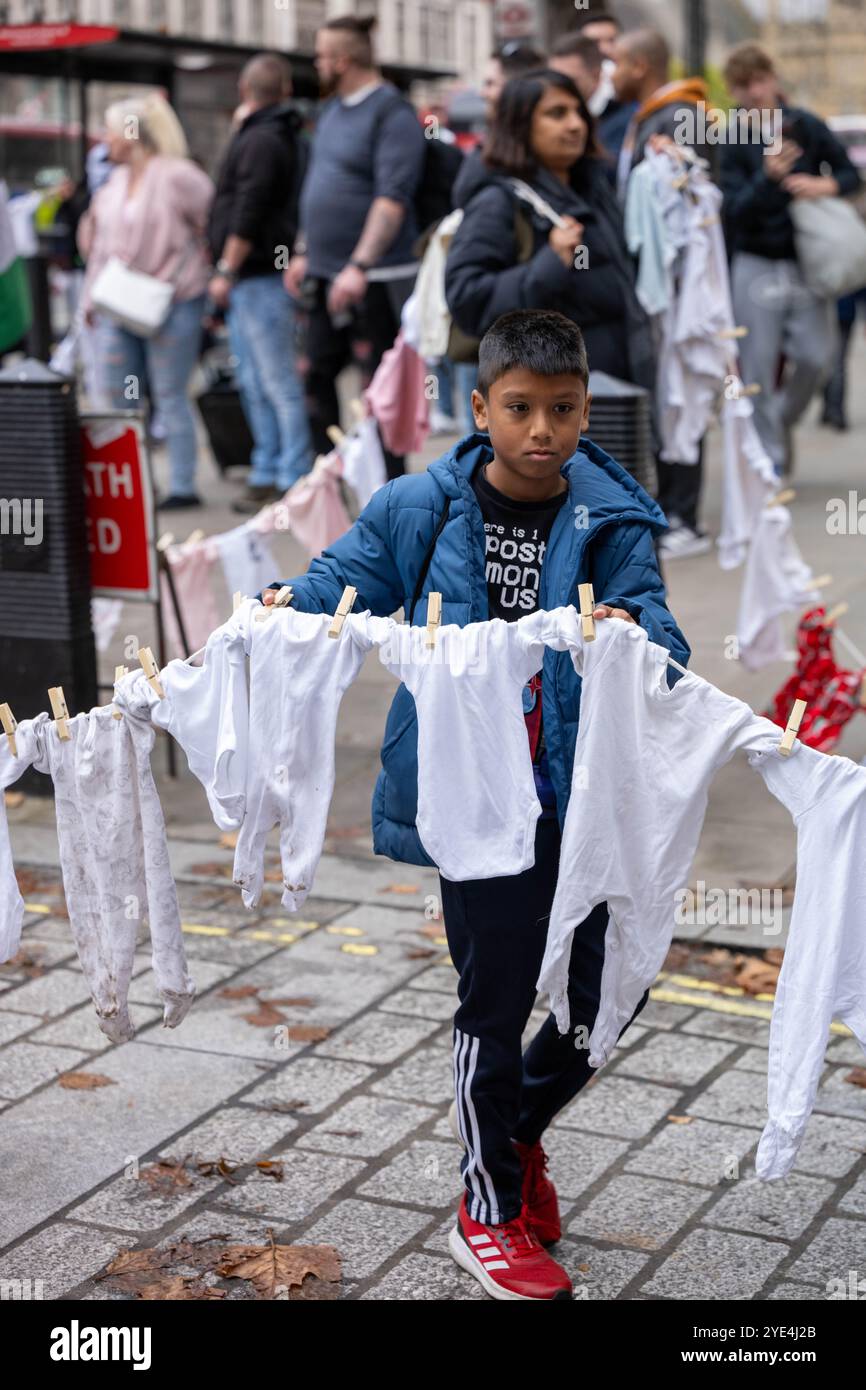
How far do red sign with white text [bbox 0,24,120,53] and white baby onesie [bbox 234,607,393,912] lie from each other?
12.5m

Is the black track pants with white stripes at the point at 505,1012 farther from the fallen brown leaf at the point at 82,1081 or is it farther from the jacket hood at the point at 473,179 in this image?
the jacket hood at the point at 473,179

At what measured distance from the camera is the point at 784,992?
3252 mm

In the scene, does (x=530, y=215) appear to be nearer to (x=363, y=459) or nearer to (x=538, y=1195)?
(x=363, y=459)

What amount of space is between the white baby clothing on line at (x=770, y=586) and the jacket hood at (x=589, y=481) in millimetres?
3615

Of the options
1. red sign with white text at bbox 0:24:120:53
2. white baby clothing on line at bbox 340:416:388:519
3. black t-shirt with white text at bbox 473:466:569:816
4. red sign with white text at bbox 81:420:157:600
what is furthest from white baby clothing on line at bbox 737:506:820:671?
red sign with white text at bbox 0:24:120:53

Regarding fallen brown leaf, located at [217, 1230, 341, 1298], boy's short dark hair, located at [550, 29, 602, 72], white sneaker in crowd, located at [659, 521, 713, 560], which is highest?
boy's short dark hair, located at [550, 29, 602, 72]

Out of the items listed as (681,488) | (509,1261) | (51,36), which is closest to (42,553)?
(509,1261)

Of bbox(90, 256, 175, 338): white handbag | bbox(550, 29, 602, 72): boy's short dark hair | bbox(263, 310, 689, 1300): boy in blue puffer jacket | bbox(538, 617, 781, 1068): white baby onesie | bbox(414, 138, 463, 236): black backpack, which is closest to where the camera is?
bbox(538, 617, 781, 1068): white baby onesie

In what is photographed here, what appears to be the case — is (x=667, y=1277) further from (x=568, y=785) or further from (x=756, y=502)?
(x=756, y=502)

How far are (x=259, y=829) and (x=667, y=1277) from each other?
118 cm

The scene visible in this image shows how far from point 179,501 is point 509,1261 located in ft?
26.9

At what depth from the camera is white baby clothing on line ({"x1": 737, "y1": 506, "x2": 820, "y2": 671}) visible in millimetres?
7121

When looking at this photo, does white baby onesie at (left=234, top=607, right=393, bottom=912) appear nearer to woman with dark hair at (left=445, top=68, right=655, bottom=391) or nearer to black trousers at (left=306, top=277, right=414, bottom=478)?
woman with dark hair at (left=445, top=68, right=655, bottom=391)
